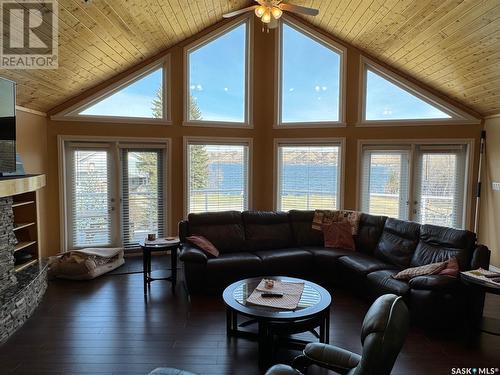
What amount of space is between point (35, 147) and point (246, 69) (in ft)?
12.9

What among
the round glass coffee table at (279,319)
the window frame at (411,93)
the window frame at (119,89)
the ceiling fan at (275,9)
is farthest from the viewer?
the window frame at (411,93)

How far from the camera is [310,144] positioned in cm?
629

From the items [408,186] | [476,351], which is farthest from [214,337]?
[408,186]

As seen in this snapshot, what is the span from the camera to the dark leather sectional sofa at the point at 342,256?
3.34m

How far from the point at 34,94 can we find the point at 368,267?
5.13 metres

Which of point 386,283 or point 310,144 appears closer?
point 386,283

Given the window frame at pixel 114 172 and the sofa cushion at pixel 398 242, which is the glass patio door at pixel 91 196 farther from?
the sofa cushion at pixel 398 242

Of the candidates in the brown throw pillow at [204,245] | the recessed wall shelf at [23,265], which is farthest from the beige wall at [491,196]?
the recessed wall shelf at [23,265]

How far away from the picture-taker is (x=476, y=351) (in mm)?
3006

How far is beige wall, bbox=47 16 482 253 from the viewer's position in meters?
5.52

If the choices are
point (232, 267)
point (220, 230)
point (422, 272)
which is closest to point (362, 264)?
point (422, 272)

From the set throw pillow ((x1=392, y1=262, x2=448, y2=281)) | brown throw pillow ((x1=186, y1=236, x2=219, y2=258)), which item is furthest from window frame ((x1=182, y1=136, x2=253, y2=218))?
throw pillow ((x1=392, y1=262, x2=448, y2=281))

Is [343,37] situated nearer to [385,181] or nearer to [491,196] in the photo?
[385,181]

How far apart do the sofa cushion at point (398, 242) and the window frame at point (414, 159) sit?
146 centimetres
